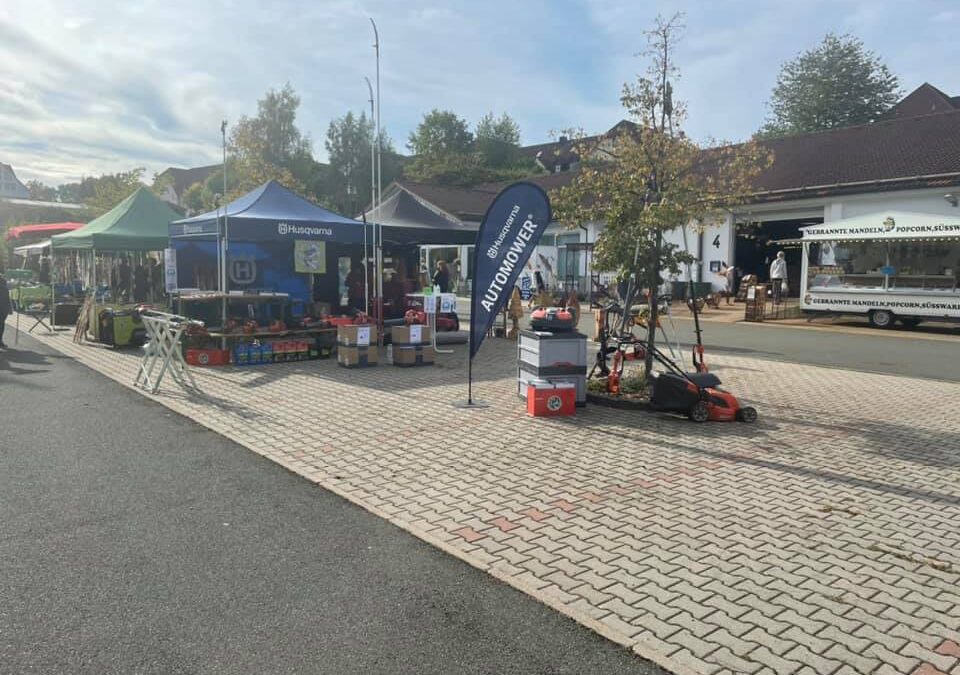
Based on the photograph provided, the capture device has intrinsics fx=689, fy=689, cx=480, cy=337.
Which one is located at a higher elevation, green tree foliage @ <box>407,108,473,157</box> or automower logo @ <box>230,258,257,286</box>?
green tree foliage @ <box>407,108,473,157</box>

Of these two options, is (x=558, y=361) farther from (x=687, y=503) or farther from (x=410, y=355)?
(x=410, y=355)

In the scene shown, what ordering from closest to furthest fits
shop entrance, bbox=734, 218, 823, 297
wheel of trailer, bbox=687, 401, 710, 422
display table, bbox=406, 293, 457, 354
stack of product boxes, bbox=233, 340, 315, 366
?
wheel of trailer, bbox=687, 401, 710, 422 → stack of product boxes, bbox=233, 340, 315, 366 → display table, bbox=406, 293, 457, 354 → shop entrance, bbox=734, 218, 823, 297

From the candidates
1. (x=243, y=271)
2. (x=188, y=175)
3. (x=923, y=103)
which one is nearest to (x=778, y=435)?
(x=243, y=271)

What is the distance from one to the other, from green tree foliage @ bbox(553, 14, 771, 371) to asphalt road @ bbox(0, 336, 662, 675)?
4.86m

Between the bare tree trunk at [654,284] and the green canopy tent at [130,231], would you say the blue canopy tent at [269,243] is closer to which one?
the green canopy tent at [130,231]

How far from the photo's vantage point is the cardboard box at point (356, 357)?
11195 mm

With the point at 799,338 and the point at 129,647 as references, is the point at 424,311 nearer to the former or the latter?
the point at 799,338

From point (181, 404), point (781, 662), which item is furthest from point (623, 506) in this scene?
point (181, 404)

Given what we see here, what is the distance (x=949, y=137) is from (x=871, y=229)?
781cm

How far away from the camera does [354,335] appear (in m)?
11.1

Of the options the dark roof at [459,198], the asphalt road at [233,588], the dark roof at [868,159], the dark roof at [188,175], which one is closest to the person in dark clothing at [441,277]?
the dark roof at [868,159]

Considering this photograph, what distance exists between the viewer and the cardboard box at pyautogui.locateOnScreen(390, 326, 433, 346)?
36.9 ft

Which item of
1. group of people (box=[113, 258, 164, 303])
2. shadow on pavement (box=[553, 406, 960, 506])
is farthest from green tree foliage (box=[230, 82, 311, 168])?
shadow on pavement (box=[553, 406, 960, 506])

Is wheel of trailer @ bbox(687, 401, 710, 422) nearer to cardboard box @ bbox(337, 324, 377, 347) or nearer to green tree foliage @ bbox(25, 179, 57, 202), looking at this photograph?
cardboard box @ bbox(337, 324, 377, 347)
